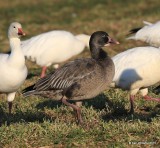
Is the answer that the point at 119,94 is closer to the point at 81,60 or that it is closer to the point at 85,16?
the point at 81,60

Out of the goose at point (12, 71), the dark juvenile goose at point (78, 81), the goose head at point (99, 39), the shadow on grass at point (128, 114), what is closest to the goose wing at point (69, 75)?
the dark juvenile goose at point (78, 81)

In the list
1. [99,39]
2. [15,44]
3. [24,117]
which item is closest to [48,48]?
[15,44]

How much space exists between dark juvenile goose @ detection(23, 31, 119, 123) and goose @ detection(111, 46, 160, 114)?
0.90 metres

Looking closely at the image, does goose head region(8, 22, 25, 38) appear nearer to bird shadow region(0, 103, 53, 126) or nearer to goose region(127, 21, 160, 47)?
bird shadow region(0, 103, 53, 126)

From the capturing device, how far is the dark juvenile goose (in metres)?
6.64

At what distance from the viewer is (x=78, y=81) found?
6.67 metres

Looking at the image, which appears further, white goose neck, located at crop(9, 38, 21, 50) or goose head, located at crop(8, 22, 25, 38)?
goose head, located at crop(8, 22, 25, 38)

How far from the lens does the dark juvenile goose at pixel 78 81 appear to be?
664cm

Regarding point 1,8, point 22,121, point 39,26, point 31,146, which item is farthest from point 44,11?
point 31,146

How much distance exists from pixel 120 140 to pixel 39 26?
40.2 ft

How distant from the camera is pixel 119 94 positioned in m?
8.51

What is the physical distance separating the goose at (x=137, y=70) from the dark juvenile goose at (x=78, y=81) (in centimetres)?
90

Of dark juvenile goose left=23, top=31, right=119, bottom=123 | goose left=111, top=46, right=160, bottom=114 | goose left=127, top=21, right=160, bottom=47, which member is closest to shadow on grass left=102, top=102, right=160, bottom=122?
goose left=111, top=46, right=160, bottom=114

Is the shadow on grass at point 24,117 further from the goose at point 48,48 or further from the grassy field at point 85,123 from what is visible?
the goose at point 48,48
